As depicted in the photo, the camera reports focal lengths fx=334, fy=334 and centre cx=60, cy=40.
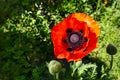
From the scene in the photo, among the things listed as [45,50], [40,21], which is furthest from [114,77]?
[40,21]

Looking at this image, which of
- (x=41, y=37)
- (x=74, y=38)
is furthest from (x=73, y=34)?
(x=41, y=37)

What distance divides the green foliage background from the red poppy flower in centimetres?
69

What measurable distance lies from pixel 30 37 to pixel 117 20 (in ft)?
4.48

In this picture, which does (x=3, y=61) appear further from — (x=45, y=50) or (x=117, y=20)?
(x=117, y=20)

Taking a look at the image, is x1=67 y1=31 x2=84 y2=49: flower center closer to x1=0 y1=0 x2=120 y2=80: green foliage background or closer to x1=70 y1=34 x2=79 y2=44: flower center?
x1=70 y1=34 x2=79 y2=44: flower center

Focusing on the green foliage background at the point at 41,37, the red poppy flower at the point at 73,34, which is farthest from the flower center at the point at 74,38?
the green foliage background at the point at 41,37

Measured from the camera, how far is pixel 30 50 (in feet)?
14.8

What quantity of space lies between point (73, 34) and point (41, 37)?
171 centimetres

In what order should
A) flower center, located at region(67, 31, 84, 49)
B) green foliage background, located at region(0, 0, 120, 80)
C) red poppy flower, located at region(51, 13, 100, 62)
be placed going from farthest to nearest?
1. green foliage background, located at region(0, 0, 120, 80)
2. flower center, located at region(67, 31, 84, 49)
3. red poppy flower, located at region(51, 13, 100, 62)

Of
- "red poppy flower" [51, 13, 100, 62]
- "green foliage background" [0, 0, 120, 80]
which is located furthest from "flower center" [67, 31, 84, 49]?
"green foliage background" [0, 0, 120, 80]

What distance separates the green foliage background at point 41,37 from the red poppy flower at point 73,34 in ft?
2.26

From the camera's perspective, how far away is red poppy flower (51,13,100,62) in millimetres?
2877

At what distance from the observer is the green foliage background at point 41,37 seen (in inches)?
166

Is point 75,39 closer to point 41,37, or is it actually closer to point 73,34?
point 73,34
